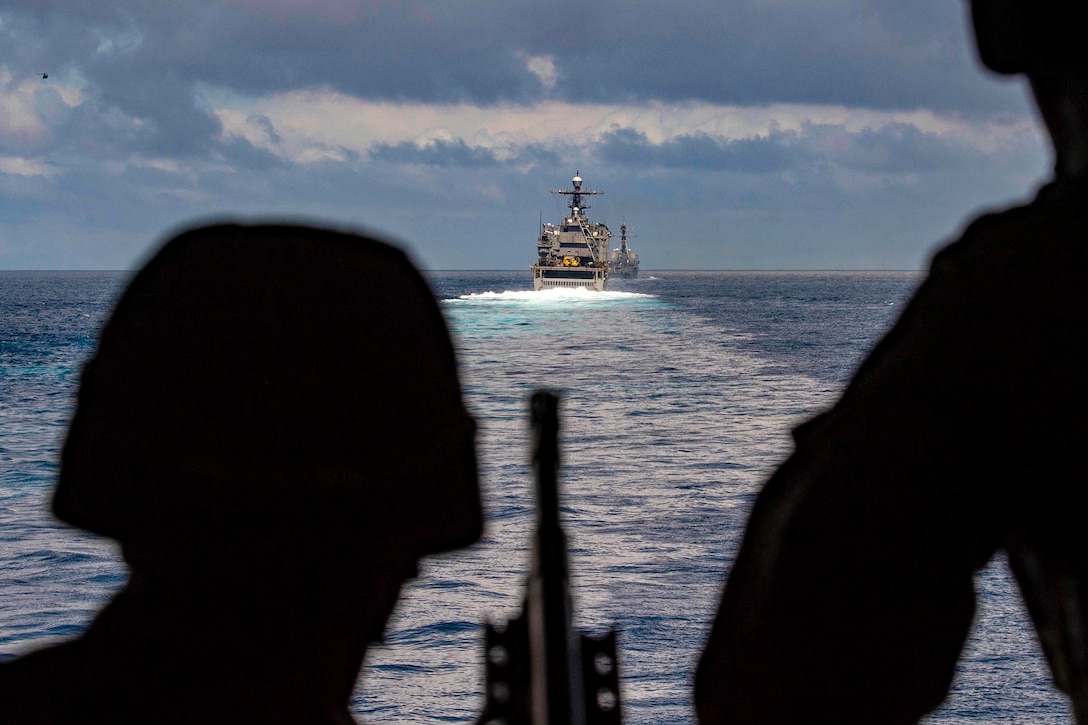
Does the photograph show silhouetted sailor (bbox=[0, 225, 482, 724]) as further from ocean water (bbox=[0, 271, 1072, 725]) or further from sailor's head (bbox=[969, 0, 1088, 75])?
sailor's head (bbox=[969, 0, 1088, 75])

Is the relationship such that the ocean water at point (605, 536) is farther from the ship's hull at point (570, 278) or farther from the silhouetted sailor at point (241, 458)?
the ship's hull at point (570, 278)

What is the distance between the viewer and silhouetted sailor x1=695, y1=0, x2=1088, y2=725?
3.10 feet

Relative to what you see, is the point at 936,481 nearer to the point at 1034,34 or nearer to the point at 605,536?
the point at 1034,34

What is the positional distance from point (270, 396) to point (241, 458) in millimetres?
69

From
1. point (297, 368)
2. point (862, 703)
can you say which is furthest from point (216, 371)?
point (862, 703)

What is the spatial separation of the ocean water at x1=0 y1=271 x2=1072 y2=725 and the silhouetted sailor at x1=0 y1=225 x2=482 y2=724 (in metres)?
0.06

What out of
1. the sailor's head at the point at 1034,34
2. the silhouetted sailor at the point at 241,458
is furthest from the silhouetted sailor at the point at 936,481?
the silhouetted sailor at the point at 241,458

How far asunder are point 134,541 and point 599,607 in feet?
32.5

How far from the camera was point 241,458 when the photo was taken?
1146mm

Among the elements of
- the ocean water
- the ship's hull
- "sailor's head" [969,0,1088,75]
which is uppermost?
"sailor's head" [969,0,1088,75]

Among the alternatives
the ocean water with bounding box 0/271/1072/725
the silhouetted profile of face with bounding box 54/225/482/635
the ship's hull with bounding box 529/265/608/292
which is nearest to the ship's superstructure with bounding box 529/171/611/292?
the ship's hull with bounding box 529/265/608/292

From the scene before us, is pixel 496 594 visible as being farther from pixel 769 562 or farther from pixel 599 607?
pixel 769 562

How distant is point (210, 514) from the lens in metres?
1.16

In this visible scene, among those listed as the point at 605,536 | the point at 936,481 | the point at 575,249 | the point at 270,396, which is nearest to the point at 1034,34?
the point at 936,481
